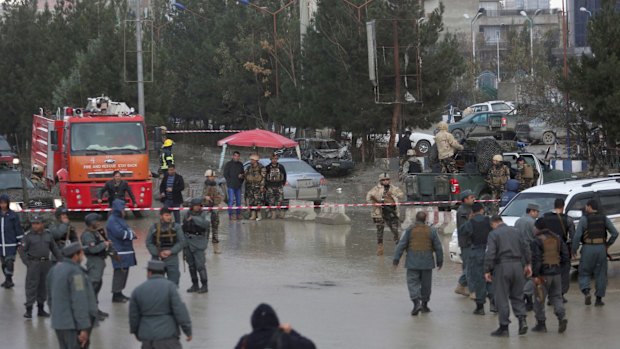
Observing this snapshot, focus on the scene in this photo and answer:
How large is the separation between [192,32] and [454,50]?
92.6ft

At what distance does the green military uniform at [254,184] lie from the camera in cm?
2808

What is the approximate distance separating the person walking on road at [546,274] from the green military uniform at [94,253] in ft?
17.7

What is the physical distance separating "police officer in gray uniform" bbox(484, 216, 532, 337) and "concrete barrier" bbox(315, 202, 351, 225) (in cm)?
1318

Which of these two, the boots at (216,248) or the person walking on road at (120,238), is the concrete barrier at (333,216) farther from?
the person walking on road at (120,238)

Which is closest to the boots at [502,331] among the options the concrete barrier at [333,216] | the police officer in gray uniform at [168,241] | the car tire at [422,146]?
the police officer in gray uniform at [168,241]

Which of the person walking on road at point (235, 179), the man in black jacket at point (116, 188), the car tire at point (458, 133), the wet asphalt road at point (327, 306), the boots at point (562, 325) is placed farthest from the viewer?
the car tire at point (458, 133)

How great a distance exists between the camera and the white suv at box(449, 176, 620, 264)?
18.9 m

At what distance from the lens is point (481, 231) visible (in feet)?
52.4

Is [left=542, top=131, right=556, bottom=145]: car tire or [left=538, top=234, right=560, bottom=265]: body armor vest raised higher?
[left=542, top=131, right=556, bottom=145]: car tire

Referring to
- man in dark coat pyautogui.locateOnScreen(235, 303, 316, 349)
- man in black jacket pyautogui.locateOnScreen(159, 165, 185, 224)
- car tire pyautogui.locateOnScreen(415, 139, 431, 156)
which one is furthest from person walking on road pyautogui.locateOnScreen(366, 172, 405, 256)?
car tire pyautogui.locateOnScreen(415, 139, 431, 156)

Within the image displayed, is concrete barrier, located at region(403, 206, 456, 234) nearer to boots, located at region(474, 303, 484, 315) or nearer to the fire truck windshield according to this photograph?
the fire truck windshield

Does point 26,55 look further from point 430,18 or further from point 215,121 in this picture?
point 430,18

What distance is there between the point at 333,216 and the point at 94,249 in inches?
492

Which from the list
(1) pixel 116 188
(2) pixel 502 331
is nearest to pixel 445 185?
(1) pixel 116 188
